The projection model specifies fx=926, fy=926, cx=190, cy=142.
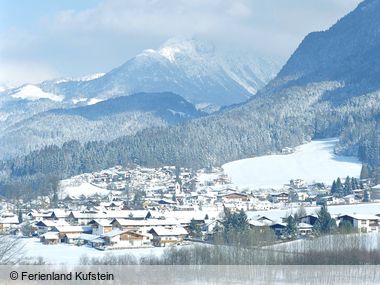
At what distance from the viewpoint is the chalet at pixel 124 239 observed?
202 feet

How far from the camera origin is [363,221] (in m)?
64.9

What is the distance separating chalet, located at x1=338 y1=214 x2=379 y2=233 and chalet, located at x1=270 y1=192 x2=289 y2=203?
101 feet

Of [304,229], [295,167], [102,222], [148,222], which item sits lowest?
[304,229]

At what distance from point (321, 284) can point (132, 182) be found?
8568cm

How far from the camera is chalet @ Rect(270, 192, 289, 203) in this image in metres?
97.2

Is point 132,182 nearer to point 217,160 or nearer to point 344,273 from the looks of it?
point 217,160

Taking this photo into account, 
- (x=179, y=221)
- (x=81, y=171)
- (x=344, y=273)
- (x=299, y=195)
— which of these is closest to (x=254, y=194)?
(x=299, y=195)

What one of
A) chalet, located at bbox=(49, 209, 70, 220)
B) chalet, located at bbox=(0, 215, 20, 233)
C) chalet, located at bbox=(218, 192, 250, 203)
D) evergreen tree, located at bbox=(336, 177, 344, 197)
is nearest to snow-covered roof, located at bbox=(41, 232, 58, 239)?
chalet, located at bbox=(0, 215, 20, 233)

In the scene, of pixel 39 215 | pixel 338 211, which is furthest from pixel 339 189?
pixel 39 215

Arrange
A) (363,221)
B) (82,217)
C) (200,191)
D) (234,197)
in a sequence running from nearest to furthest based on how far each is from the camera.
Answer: (363,221), (82,217), (234,197), (200,191)

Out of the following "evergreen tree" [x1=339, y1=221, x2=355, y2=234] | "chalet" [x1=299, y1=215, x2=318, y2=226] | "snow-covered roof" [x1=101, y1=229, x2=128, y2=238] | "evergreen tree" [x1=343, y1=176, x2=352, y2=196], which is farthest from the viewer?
"evergreen tree" [x1=343, y1=176, x2=352, y2=196]

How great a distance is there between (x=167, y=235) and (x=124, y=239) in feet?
10.3

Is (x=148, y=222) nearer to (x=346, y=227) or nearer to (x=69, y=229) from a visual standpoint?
(x=69, y=229)

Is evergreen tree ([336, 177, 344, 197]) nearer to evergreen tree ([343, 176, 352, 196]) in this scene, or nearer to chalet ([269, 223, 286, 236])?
evergreen tree ([343, 176, 352, 196])
